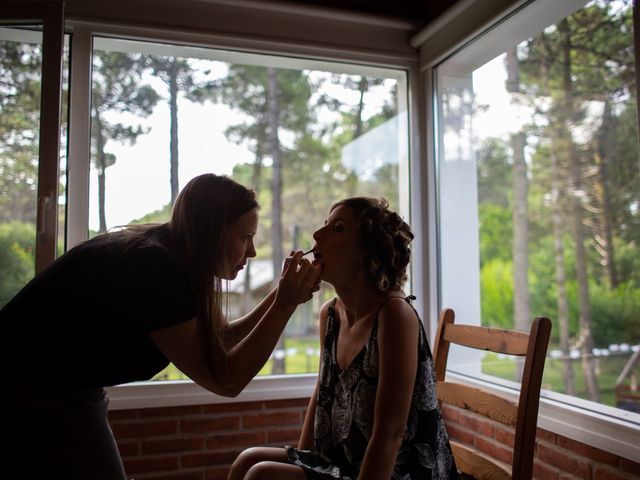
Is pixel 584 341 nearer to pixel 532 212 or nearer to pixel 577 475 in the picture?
pixel 532 212

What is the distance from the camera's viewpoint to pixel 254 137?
5.44 m

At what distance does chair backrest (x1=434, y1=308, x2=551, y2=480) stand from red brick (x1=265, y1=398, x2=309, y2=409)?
0.67 metres

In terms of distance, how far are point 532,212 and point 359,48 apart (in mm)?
4473

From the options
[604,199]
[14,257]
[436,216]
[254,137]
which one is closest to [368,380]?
[436,216]

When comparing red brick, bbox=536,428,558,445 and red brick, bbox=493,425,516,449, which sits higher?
red brick, bbox=536,428,558,445

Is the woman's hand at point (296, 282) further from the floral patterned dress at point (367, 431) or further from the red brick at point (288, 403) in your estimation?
the red brick at point (288, 403)

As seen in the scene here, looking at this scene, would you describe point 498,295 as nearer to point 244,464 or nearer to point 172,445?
point 172,445

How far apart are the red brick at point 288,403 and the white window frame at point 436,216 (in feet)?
2.19

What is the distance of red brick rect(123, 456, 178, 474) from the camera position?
1970 mm

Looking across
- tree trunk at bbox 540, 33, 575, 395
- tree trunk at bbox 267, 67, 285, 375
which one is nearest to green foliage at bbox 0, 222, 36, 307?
tree trunk at bbox 267, 67, 285, 375

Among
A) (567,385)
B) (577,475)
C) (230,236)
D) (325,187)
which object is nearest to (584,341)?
(567,385)

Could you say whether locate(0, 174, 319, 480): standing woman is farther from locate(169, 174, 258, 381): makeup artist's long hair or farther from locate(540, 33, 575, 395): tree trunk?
locate(540, 33, 575, 395): tree trunk

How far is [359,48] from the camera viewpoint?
2.34 m

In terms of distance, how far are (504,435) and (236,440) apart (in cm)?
105
